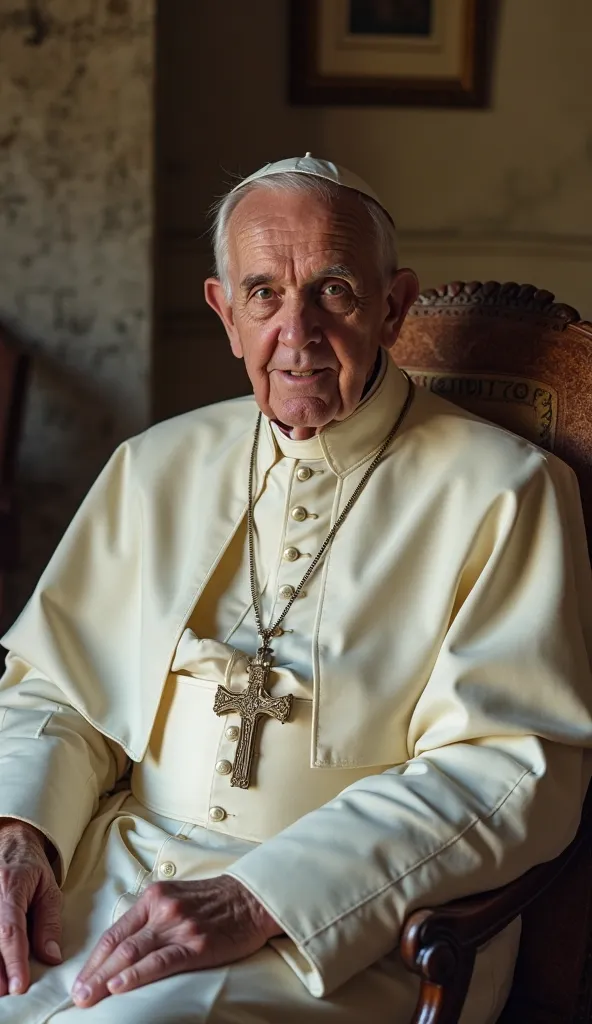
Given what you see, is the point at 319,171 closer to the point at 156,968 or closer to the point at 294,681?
the point at 294,681

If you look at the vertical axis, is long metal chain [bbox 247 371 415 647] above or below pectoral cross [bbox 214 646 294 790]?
above

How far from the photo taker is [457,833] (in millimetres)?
1547

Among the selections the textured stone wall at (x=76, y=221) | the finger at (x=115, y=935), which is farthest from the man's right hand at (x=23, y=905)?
the textured stone wall at (x=76, y=221)

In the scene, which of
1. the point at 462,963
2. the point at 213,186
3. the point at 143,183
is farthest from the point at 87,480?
the point at 462,963

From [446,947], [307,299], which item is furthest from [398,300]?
[446,947]

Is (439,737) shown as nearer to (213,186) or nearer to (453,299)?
(453,299)

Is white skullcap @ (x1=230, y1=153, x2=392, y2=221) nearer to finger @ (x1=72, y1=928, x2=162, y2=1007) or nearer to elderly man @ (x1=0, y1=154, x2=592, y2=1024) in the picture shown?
elderly man @ (x1=0, y1=154, x2=592, y2=1024)

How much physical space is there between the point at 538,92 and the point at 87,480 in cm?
210

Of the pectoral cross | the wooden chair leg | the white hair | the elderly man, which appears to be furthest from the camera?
the white hair

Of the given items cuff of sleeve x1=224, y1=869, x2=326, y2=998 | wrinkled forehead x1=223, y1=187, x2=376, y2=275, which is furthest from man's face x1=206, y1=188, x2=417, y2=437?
cuff of sleeve x1=224, y1=869, x2=326, y2=998

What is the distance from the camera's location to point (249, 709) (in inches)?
69.8

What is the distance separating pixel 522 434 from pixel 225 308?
2.05ft

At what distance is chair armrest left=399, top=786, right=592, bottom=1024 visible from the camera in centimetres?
136

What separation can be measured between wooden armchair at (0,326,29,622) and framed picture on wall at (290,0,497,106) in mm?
1540
